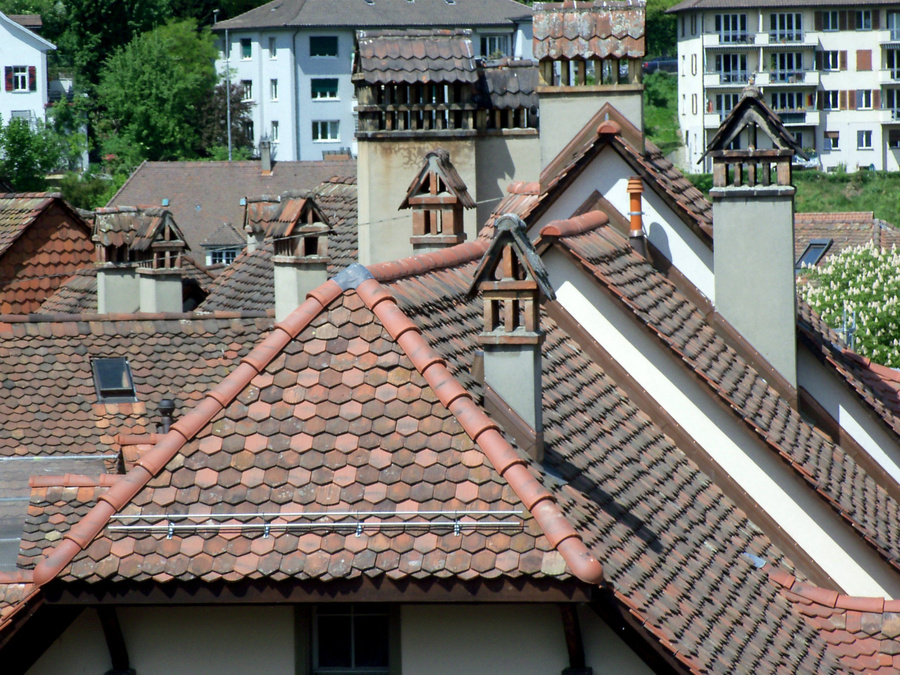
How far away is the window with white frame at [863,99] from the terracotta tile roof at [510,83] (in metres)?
86.8

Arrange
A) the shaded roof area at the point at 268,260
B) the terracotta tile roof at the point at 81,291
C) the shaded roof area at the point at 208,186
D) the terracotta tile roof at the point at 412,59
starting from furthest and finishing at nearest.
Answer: the shaded roof area at the point at 208,186
the terracotta tile roof at the point at 81,291
the shaded roof area at the point at 268,260
the terracotta tile roof at the point at 412,59

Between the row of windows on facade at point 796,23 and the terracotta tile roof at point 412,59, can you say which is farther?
the row of windows on facade at point 796,23

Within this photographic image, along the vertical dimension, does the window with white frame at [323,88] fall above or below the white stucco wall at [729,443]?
above

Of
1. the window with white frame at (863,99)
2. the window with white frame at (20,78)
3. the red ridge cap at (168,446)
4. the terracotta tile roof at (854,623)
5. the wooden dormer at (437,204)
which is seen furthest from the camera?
the window with white frame at (863,99)

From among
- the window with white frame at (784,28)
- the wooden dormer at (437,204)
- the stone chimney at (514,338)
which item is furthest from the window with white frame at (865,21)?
the stone chimney at (514,338)

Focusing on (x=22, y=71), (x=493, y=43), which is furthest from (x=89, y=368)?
(x=493, y=43)

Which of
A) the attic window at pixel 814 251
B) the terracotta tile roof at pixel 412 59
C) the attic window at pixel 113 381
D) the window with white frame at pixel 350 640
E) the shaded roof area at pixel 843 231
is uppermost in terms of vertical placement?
the terracotta tile roof at pixel 412 59

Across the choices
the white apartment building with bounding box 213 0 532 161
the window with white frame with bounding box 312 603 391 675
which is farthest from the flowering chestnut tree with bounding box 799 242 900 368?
the white apartment building with bounding box 213 0 532 161

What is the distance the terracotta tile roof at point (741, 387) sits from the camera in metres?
13.0

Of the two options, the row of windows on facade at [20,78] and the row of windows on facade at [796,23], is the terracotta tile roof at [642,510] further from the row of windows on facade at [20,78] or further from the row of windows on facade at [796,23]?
the row of windows on facade at [796,23]

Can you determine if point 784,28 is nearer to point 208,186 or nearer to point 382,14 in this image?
point 382,14

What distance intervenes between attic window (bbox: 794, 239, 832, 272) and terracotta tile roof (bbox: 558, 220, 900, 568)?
1696 inches

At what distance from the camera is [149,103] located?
307ft

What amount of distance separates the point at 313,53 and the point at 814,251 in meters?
54.4
